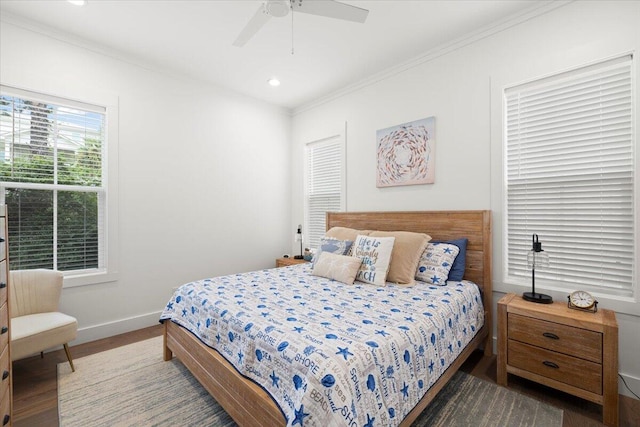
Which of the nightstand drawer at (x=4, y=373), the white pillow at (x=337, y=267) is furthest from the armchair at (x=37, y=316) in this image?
the white pillow at (x=337, y=267)

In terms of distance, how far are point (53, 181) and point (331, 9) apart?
2.90 meters

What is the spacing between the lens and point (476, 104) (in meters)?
2.68

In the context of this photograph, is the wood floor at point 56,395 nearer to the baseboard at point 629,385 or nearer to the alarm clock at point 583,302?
the baseboard at point 629,385

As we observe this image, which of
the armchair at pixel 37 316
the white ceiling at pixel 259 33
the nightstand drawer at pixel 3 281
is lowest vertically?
the armchair at pixel 37 316

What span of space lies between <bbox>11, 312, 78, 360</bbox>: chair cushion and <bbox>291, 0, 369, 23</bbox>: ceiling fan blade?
2882mm

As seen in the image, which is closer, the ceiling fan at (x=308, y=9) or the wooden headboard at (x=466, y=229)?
the ceiling fan at (x=308, y=9)

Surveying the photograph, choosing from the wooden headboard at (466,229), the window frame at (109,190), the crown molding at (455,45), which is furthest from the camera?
the window frame at (109,190)

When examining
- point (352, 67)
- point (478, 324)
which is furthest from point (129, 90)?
point (478, 324)

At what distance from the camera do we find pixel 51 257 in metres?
2.71

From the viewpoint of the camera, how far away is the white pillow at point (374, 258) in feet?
7.97

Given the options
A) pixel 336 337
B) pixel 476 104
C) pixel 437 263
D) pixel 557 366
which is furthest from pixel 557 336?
pixel 476 104

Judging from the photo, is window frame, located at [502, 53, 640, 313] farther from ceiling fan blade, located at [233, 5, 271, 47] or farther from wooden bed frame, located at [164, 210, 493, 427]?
ceiling fan blade, located at [233, 5, 271, 47]

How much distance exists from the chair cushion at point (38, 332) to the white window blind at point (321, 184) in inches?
113

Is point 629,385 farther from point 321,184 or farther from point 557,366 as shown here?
point 321,184
